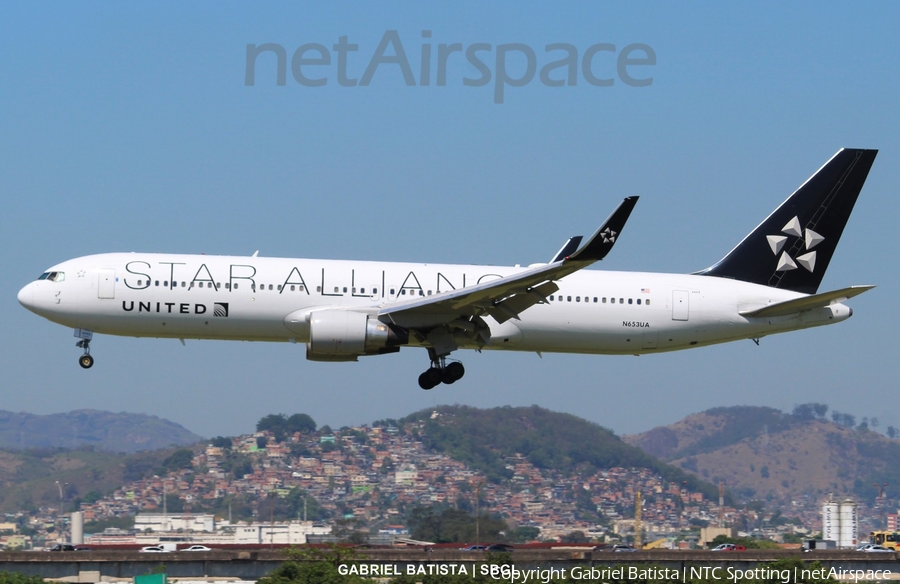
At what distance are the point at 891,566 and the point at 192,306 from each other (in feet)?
111

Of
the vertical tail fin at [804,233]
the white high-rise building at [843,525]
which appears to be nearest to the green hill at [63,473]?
the white high-rise building at [843,525]

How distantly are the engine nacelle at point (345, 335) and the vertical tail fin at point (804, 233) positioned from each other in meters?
12.6

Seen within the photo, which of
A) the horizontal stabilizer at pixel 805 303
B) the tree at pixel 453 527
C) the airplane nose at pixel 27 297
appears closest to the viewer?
the horizontal stabilizer at pixel 805 303

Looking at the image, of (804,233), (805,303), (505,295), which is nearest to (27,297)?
(505,295)

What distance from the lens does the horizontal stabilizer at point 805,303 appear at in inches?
1429

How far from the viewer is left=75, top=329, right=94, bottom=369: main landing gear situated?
37.8 m

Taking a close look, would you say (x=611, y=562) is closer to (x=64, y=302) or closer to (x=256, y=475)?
(x=64, y=302)

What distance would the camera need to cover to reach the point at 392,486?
138 metres

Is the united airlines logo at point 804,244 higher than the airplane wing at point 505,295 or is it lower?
higher

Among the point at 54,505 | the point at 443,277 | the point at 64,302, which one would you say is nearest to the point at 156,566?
the point at 64,302

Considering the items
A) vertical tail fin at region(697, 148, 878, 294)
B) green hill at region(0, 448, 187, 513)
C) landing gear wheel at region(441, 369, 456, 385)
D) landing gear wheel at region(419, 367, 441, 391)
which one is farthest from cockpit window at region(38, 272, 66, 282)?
green hill at region(0, 448, 187, 513)

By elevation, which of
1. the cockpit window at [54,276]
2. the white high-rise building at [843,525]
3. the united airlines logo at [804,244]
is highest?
the united airlines logo at [804,244]

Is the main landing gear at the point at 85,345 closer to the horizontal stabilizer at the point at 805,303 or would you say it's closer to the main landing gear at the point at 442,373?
the main landing gear at the point at 442,373

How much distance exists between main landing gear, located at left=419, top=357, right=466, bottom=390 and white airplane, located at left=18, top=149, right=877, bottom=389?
33 millimetres
